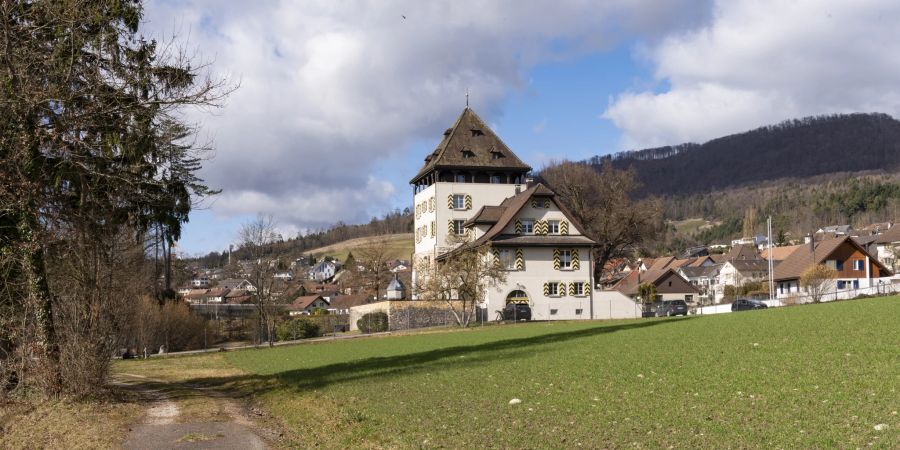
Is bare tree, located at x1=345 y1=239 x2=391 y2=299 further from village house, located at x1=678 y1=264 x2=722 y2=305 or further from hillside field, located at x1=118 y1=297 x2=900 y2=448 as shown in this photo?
hillside field, located at x1=118 y1=297 x2=900 y2=448

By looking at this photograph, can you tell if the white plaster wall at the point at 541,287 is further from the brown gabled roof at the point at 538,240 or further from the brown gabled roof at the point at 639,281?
the brown gabled roof at the point at 639,281

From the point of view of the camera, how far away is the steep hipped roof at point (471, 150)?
8144 centimetres

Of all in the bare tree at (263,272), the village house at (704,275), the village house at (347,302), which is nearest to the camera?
the bare tree at (263,272)

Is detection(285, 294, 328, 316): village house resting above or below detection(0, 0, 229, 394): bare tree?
below

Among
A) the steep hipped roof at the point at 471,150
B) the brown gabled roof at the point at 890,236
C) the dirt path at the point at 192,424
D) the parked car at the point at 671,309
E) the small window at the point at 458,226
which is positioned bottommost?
the parked car at the point at 671,309

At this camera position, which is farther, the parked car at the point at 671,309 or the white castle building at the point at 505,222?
the parked car at the point at 671,309

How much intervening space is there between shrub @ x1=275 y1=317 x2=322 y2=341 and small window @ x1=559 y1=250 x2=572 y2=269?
2168cm

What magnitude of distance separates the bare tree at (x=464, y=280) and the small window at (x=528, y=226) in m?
4.09

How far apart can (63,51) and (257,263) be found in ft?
156

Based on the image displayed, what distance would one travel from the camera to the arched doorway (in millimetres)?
68750

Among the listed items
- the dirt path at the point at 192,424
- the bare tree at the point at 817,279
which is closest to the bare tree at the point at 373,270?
the bare tree at the point at 817,279

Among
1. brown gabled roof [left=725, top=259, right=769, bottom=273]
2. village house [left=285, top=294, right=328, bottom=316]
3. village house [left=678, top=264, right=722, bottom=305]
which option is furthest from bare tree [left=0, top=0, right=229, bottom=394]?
village house [left=678, top=264, right=722, bottom=305]

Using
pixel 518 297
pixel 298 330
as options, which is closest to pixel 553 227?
pixel 518 297

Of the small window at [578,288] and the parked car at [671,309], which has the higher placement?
the small window at [578,288]
